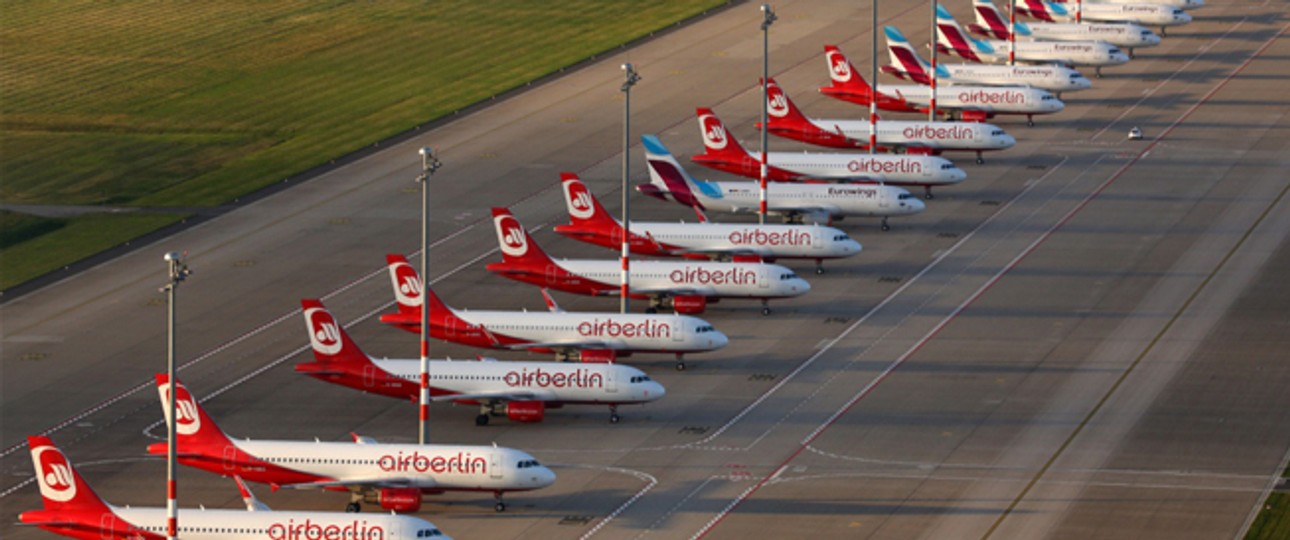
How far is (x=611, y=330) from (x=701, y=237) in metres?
21.7

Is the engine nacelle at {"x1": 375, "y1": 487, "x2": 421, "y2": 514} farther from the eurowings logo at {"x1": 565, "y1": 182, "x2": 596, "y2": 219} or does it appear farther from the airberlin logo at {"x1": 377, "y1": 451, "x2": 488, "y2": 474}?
the eurowings logo at {"x1": 565, "y1": 182, "x2": 596, "y2": 219}

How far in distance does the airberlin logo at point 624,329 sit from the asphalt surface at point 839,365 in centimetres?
267

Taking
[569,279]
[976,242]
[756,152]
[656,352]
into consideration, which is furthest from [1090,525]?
[756,152]

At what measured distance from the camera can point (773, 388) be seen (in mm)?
139750

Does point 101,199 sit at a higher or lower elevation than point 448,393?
higher

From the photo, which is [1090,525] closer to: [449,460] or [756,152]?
[449,460]

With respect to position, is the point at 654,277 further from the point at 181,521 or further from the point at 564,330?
the point at 181,521

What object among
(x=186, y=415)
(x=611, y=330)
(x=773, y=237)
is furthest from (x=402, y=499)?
(x=773, y=237)

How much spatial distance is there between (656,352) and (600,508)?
→ 24.1m

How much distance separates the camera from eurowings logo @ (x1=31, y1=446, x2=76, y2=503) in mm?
110812

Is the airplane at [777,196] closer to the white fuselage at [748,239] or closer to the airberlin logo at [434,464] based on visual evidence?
the white fuselage at [748,239]

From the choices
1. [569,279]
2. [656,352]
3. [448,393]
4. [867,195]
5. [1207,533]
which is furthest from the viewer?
[867,195]

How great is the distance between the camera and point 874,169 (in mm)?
183625

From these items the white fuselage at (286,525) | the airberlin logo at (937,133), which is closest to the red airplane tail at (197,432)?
the white fuselage at (286,525)
